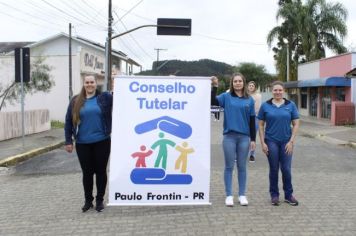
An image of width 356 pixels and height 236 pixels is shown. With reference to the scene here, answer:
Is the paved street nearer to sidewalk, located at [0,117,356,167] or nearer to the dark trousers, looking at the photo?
the dark trousers

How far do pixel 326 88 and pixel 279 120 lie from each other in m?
24.0

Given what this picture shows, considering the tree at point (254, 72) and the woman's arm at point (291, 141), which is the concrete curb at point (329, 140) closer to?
the woman's arm at point (291, 141)

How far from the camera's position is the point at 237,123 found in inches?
250

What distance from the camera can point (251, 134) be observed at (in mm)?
6520

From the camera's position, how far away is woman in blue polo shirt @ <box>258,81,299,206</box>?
21.4ft

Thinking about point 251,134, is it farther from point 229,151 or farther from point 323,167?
point 323,167

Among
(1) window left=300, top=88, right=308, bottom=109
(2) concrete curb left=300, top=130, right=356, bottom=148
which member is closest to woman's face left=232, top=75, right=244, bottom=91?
(2) concrete curb left=300, top=130, right=356, bottom=148

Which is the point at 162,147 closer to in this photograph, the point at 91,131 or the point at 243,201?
the point at 91,131

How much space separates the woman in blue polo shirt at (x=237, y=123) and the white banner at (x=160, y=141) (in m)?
0.27

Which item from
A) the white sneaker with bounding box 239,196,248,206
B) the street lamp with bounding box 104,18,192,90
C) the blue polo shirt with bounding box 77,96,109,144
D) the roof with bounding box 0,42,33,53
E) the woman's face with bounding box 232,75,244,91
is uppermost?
the roof with bounding box 0,42,33,53

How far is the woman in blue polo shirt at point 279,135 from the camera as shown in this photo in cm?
651

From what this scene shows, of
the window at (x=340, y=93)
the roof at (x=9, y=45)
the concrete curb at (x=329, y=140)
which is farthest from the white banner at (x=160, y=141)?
the roof at (x=9, y=45)

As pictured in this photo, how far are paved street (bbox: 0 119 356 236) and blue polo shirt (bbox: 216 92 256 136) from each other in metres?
1.02

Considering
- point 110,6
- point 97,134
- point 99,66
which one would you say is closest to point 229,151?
point 97,134
